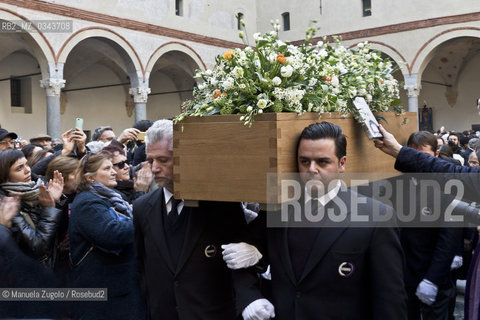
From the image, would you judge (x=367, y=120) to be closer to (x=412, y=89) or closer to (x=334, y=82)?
(x=334, y=82)

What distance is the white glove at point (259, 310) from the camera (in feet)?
7.16

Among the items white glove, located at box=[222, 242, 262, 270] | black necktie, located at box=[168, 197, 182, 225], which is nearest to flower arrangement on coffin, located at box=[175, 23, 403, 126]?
black necktie, located at box=[168, 197, 182, 225]

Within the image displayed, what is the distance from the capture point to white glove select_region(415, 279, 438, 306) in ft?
10.8

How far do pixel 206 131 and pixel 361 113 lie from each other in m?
0.85

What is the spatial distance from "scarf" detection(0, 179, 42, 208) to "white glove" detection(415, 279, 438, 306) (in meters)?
2.76

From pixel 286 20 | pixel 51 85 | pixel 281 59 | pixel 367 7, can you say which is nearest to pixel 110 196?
pixel 281 59

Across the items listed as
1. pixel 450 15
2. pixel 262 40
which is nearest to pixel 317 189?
pixel 262 40

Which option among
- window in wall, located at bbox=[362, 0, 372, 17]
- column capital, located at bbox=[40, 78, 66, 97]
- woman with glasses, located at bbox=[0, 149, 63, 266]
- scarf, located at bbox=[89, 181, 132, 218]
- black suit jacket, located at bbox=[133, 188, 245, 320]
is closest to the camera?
black suit jacket, located at bbox=[133, 188, 245, 320]

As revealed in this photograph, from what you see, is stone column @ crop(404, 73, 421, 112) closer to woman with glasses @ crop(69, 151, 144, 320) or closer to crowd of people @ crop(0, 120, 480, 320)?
crowd of people @ crop(0, 120, 480, 320)

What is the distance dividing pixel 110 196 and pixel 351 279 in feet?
5.99

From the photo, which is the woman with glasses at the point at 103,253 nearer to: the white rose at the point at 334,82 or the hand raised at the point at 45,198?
the hand raised at the point at 45,198

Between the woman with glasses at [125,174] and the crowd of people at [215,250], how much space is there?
14 mm

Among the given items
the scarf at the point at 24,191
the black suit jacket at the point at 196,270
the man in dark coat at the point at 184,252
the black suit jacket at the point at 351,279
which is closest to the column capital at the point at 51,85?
the scarf at the point at 24,191

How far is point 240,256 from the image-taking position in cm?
228
